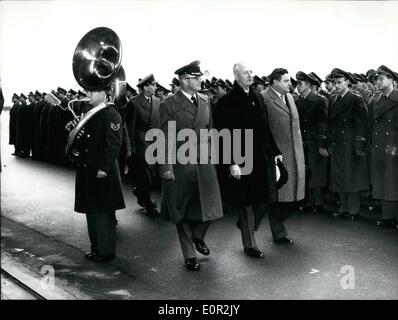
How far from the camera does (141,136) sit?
26.3 feet

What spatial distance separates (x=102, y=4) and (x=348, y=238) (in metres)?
9.59

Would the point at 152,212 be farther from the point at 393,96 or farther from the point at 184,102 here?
the point at 393,96

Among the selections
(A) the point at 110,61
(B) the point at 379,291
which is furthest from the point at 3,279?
(B) the point at 379,291

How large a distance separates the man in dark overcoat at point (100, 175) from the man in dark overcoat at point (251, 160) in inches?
42.6

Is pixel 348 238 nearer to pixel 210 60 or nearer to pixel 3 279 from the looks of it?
pixel 3 279

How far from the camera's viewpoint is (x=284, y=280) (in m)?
4.94

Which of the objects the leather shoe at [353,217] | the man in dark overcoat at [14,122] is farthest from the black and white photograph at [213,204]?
the man in dark overcoat at [14,122]

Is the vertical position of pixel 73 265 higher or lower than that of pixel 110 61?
lower

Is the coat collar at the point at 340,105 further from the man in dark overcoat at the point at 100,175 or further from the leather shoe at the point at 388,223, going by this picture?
the man in dark overcoat at the point at 100,175

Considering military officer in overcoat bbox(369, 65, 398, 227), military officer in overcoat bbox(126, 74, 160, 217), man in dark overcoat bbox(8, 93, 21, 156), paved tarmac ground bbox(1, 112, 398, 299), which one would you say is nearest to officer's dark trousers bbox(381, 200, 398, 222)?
military officer in overcoat bbox(369, 65, 398, 227)

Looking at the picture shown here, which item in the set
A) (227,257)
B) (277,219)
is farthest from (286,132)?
(227,257)

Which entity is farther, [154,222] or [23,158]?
[23,158]

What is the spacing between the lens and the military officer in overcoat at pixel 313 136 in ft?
24.2
